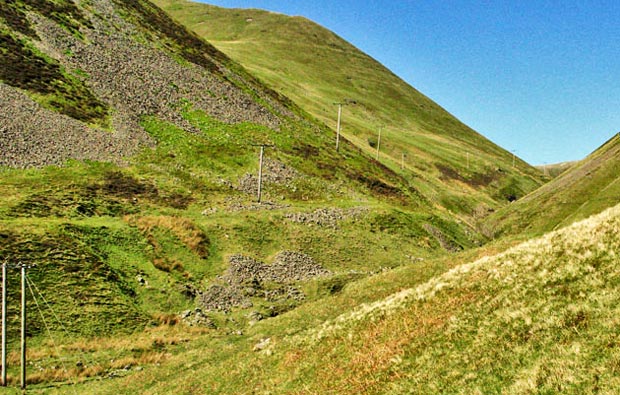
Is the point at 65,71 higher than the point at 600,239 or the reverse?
higher

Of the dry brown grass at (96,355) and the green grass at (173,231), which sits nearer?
the dry brown grass at (96,355)

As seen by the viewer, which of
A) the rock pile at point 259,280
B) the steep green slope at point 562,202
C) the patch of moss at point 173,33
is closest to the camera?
the rock pile at point 259,280

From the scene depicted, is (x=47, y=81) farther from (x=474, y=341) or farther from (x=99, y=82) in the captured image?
(x=474, y=341)

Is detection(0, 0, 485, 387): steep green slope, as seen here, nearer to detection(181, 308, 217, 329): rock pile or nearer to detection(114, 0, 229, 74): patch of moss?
detection(181, 308, 217, 329): rock pile

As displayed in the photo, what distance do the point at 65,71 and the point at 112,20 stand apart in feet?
98.8

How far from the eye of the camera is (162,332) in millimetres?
39625

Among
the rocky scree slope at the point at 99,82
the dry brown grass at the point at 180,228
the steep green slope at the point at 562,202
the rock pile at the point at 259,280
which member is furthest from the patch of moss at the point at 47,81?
the steep green slope at the point at 562,202

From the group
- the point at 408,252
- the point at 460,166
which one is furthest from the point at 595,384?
the point at 460,166

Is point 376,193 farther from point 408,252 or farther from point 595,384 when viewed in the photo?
point 595,384

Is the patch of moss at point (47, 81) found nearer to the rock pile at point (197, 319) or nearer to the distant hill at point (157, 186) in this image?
the distant hill at point (157, 186)

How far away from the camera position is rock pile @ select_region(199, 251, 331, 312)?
47.4 meters

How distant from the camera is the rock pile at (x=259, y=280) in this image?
47353 millimetres

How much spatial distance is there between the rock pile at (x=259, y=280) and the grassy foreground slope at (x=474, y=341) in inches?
633

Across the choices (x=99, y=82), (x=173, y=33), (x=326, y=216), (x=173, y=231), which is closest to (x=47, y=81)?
(x=99, y=82)
